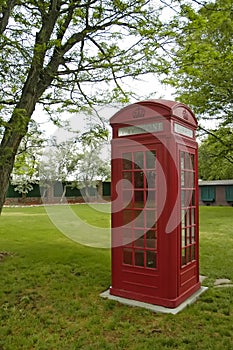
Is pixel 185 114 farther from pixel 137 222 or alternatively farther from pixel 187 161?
pixel 137 222

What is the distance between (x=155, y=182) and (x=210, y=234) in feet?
17.7

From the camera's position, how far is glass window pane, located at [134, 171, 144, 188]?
3639 mm

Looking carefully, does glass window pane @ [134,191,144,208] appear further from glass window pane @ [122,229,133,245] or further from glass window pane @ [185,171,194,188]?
glass window pane @ [185,171,194,188]

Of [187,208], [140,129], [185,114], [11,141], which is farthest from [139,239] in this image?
[11,141]

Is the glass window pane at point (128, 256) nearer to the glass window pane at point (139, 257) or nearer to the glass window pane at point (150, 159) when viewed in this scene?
the glass window pane at point (139, 257)

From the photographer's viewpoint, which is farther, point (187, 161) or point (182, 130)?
point (187, 161)

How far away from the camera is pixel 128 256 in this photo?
3.74m

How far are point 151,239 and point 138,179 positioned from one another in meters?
0.73

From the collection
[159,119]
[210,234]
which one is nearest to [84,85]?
[159,119]

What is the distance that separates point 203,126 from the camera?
476 inches

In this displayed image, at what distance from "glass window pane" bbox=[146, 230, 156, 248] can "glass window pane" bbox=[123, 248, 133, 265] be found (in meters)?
0.26

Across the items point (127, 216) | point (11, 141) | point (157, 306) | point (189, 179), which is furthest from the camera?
point (11, 141)

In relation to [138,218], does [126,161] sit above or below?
above

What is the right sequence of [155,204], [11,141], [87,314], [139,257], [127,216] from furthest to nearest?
[11,141] < [127,216] < [139,257] < [155,204] < [87,314]
